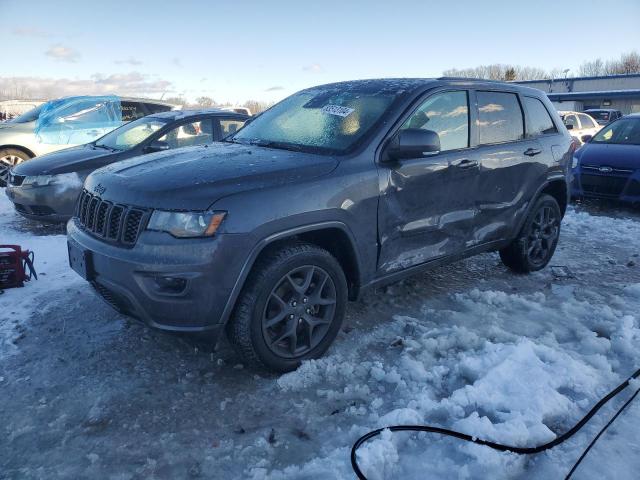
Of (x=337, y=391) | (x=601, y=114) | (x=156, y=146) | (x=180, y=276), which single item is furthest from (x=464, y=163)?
(x=601, y=114)

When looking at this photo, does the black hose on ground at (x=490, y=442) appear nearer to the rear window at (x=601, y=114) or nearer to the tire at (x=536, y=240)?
the tire at (x=536, y=240)

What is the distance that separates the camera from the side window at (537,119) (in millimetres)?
4602

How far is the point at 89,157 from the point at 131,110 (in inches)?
163

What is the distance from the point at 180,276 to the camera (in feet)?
8.50

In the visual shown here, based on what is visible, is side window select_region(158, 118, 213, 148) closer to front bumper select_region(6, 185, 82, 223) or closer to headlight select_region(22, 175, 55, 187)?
front bumper select_region(6, 185, 82, 223)

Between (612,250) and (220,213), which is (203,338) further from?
(612,250)

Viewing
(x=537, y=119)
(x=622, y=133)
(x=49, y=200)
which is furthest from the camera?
(x=622, y=133)

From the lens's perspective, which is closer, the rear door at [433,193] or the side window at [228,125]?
the rear door at [433,193]

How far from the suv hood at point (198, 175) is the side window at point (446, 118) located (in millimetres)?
891

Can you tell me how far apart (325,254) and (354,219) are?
0.97 feet

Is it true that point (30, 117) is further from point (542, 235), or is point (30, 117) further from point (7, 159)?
point (542, 235)

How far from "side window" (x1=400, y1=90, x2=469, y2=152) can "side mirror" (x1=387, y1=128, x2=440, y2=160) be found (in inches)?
11.1

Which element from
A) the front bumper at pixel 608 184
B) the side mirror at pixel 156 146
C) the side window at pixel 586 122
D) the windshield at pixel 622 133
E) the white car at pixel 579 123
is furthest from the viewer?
the side window at pixel 586 122

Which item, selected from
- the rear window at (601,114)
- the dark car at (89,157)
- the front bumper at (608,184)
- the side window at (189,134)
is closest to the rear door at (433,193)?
the dark car at (89,157)
